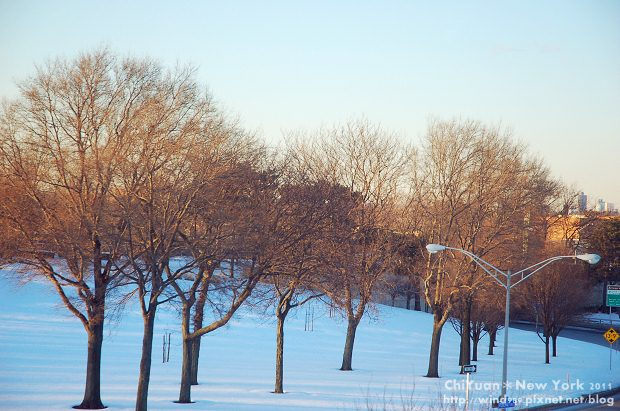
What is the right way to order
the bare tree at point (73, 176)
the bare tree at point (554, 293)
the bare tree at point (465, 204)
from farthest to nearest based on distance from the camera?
the bare tree at point (554, 293)
the bare tree at point (465, 204)
the bare tree at point (73, 176)

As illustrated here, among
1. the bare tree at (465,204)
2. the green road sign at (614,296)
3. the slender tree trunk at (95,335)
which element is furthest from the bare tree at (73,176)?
the green road sign at (614,296)

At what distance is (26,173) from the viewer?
21.9 m

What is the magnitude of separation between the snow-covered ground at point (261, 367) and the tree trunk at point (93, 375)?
28.9 inches

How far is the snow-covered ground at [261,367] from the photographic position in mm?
26469

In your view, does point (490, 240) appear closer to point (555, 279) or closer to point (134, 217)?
point (555, 279)

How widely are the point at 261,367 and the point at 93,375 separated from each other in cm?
1619

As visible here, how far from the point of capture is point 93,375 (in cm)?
2327

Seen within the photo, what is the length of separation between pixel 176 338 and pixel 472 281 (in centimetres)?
1850

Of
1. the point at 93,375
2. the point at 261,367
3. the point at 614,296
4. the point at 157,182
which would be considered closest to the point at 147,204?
the point at 157,182

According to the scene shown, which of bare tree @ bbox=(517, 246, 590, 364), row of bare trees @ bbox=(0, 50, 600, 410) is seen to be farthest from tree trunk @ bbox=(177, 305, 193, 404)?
bare tree @ bbox=(517, 246, 590, 364)

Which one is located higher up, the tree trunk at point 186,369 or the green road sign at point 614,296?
the green road sign at point 614,296

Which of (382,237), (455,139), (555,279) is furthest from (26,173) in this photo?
(555,279)

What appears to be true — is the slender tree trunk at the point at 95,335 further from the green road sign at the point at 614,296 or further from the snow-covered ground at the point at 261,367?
the green road sign at the point at 614,296

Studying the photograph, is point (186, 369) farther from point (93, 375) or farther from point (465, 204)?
point (465, 204)
